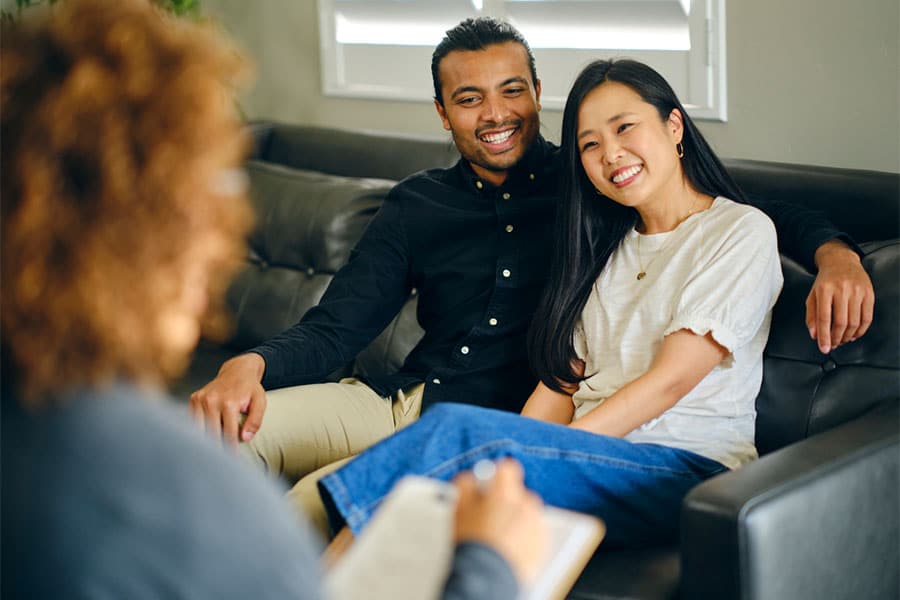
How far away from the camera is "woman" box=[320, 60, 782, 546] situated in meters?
1.55

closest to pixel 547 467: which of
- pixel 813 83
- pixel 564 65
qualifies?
pixel 813 83

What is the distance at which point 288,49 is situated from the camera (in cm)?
367

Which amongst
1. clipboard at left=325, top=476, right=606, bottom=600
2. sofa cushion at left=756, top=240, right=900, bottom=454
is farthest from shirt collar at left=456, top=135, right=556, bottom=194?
clipboard at left=325, top=476, right=606, bottom=600

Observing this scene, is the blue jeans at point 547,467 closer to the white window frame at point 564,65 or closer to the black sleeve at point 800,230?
the black sleeve at point 800,230

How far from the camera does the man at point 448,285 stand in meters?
1.99

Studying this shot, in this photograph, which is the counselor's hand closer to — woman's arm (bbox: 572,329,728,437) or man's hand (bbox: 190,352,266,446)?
woman's arm (bbox: 572,329,728,437)

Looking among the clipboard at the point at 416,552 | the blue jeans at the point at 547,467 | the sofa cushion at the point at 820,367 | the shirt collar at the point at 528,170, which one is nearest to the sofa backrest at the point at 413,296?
the sofa cushion at the point at 820,367

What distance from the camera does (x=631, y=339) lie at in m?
1.77

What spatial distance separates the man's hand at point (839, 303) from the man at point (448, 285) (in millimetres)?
527

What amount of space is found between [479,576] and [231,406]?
Result: 1040mm

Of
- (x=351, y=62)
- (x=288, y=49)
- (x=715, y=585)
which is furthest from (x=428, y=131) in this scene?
(x=715, y=585)

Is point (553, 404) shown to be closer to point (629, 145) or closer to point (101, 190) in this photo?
point (629, 145)

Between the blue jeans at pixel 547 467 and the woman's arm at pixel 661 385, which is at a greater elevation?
the woman's arm at pixel 661 385

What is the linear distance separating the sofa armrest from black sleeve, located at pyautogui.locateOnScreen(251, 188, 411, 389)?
881 millimetres
